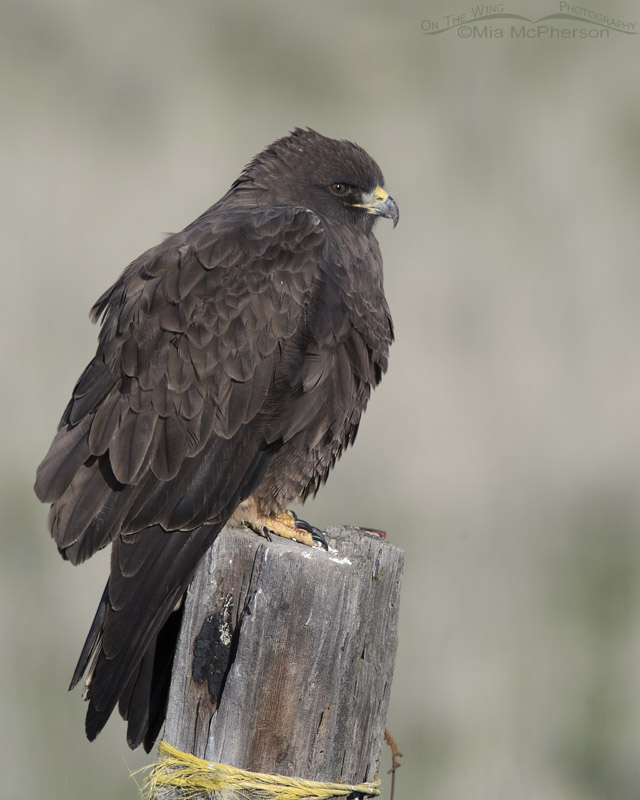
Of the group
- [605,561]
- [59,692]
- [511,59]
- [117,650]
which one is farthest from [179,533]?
[511,59]

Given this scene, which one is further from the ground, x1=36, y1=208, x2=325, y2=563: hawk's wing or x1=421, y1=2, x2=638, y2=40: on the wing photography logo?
x1=421, y1=2, x2=638, y2=40: on the wing photography logo

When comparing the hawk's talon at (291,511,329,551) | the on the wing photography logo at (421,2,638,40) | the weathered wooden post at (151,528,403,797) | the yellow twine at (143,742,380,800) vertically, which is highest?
the on the wing photography logo at (421,2,638,40)

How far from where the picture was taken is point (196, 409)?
3.32 m

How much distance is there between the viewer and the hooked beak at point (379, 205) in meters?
4.20

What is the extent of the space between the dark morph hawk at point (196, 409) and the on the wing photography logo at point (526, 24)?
3.04 m

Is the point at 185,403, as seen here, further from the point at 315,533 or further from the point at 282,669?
the point at 282,669

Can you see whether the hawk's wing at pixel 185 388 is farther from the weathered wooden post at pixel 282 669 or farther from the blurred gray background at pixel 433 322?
the blurred gray background at pixel 433 322

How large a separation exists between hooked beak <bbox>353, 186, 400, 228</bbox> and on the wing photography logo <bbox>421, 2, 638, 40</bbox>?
8.69 feet

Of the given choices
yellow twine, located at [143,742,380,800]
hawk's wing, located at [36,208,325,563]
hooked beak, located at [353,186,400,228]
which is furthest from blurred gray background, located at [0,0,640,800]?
yellow twine, located at [143,742,380,800]

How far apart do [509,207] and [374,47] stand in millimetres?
1456

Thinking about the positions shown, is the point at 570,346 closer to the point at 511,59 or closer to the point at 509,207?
the point at 509,207

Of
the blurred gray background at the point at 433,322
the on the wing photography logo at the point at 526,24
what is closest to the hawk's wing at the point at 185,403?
the blurred gray background at the point at 433,322

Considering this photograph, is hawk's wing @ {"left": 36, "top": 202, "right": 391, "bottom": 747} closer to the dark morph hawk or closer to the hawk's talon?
the dark morph hawk

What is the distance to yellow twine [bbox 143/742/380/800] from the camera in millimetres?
2662
